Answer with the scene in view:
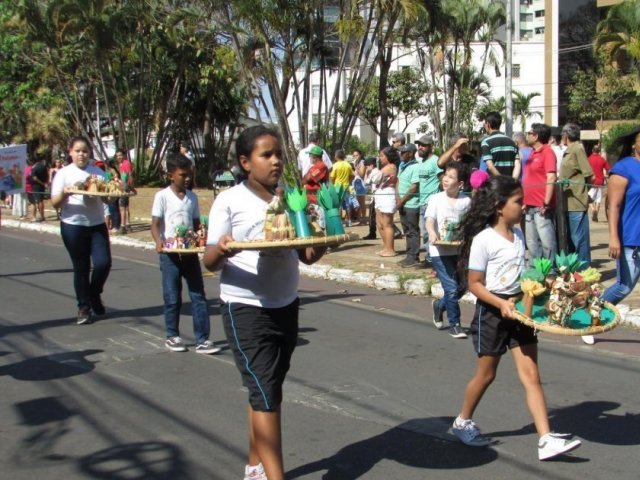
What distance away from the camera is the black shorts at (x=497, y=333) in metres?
4.82

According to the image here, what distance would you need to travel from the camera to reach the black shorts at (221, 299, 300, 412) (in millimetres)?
4055

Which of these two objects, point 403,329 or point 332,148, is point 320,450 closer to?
point 403,329

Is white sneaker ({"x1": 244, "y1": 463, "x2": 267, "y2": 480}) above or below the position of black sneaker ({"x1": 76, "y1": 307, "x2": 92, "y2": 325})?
below

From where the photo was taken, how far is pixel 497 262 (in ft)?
15.9

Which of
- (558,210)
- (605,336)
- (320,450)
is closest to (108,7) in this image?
(558,210)

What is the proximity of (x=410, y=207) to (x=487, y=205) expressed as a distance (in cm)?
727

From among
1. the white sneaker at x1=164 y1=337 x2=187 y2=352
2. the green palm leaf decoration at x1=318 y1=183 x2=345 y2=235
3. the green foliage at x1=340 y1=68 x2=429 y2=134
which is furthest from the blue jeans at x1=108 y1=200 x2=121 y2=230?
the green foliage at x1=340 y1=68 x2=429 y2=134

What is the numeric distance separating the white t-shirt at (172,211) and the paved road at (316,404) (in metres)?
1.20

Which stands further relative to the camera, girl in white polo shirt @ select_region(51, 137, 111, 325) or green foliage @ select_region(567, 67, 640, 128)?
green foliage @ select_region(567, 67, 640, 128)

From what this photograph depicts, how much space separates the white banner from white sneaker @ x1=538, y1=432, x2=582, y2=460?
26.9ft

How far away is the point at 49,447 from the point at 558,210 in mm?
7363

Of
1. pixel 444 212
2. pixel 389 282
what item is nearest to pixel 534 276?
pixel 444 212

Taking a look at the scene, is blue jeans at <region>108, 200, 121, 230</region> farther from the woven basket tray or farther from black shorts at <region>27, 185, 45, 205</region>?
the woven basket tray

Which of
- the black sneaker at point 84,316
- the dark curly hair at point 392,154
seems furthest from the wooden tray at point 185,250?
the dark curly hair at point 392,154
